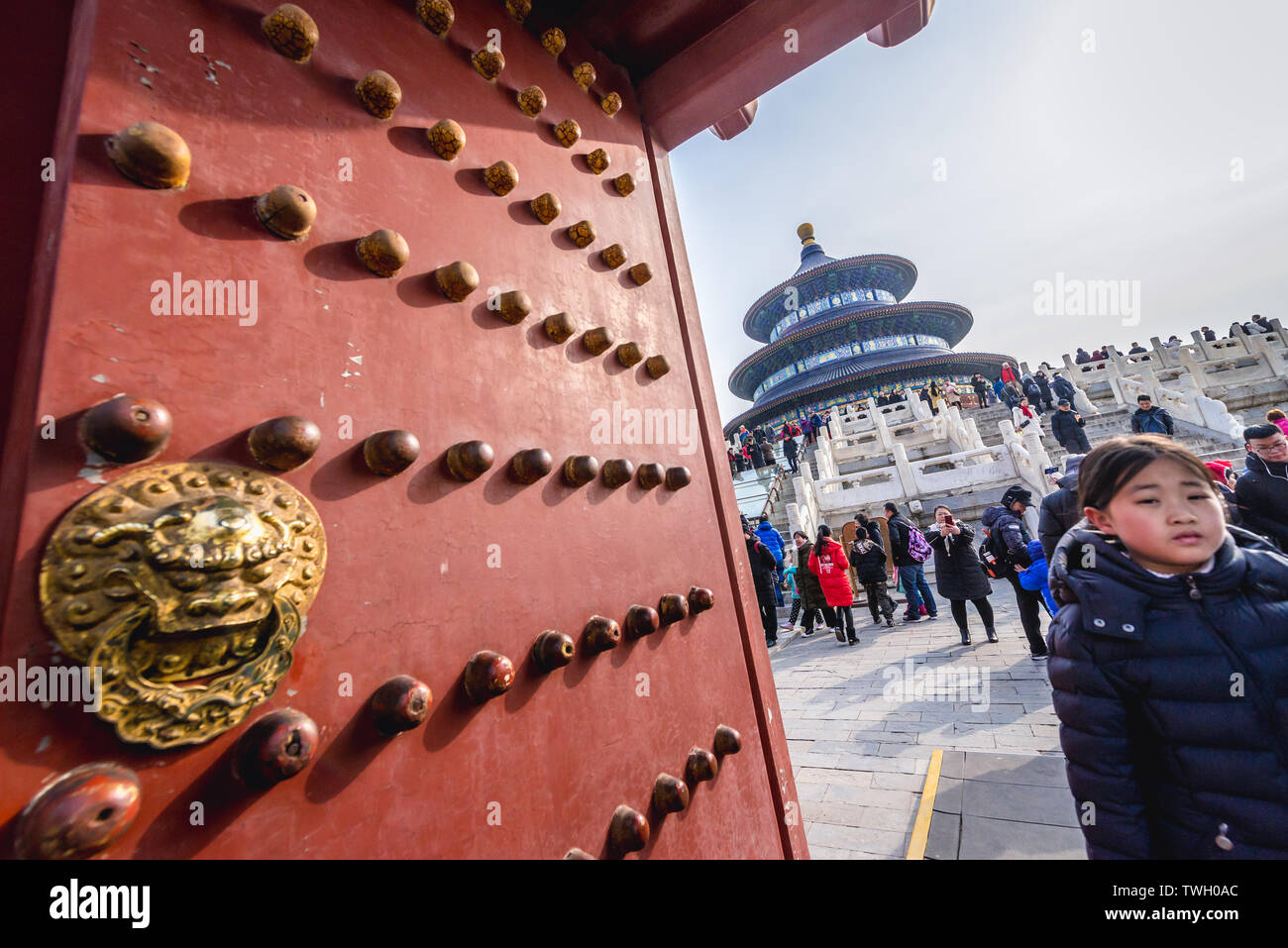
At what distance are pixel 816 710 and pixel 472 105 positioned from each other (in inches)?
184

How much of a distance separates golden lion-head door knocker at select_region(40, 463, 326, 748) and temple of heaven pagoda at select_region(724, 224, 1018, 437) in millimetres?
25053

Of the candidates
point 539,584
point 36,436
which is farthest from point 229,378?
point 539,584

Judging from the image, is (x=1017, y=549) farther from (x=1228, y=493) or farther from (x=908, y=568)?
(x=908, y=568)

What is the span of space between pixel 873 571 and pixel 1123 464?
18.6 feet

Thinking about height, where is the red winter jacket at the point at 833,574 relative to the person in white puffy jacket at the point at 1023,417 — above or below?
below

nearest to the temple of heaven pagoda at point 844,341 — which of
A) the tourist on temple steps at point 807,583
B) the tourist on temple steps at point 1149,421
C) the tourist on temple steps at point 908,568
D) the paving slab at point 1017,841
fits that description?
the tourist on temple steps at point 1149,421

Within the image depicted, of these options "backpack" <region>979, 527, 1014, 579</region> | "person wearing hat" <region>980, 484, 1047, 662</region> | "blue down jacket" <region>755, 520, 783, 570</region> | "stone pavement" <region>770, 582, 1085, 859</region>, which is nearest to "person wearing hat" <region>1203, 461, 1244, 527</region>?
"person wearing hat" <region>980, 484, 1047, 662</region>

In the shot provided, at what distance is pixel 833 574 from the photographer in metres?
6.33

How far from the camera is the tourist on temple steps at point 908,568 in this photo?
6605 mm

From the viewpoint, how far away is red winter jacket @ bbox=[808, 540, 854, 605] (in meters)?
6.27

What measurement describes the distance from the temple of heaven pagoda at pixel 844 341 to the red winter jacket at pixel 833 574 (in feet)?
62.1
